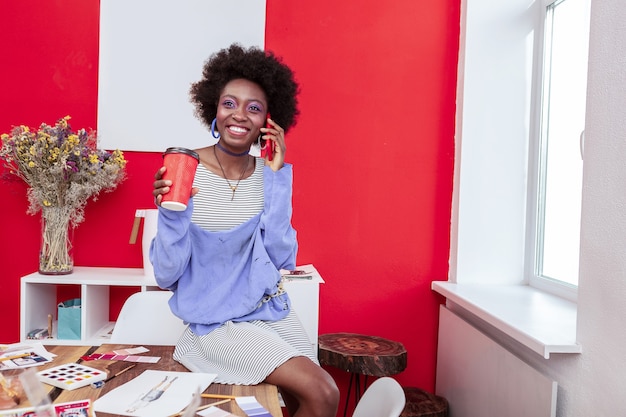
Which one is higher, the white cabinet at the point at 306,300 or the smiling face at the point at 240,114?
the smiling face at the point at 240,114

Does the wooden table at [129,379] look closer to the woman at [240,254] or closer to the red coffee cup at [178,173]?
the woman at [240,254]

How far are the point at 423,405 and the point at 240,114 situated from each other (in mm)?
1543

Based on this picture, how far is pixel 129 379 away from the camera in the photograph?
4.31ft

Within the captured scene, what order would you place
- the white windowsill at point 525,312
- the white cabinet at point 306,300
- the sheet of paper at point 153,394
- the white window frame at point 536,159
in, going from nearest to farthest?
the sheet of paper at point 153,394
the white windowsill at point 525,312
the white cabinet at point 306,300
the white window frame at point 536,159

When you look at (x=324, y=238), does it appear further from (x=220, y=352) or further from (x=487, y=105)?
(x=220, y=352)

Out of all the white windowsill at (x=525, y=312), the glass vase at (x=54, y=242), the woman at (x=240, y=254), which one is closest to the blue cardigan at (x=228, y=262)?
the woman at (x=240, y=254)

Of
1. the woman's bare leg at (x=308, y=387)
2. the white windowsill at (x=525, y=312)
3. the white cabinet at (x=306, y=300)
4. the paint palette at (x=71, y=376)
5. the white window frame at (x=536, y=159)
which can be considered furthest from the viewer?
the white window frame at (x=536, y=159)

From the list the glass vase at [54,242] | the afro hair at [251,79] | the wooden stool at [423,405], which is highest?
the afro hair at [251,79]

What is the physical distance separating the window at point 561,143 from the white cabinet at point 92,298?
44.1 inches

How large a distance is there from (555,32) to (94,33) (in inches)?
89.1

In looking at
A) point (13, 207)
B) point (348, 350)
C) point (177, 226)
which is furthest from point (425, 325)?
point (13, 207)

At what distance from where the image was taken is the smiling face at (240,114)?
6.09ft

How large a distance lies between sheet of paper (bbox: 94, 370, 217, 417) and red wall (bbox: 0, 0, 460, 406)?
163cm

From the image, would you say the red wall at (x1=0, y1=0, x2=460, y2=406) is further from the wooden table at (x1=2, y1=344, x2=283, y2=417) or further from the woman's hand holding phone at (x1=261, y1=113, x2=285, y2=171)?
the wooden table at (x1=2, y1=344, x2=283, y2=417)
